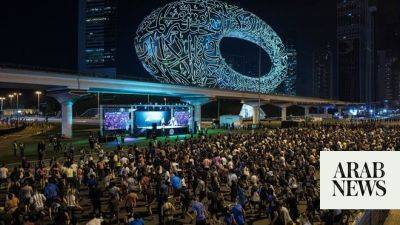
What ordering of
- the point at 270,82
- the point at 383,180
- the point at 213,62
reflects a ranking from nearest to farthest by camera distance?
the point at 383,180 → the point at 213,62 → the point at 270,82

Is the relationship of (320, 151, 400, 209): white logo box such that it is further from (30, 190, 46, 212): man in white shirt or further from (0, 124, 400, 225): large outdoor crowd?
(30, 190, 46, 212): man in white shirt

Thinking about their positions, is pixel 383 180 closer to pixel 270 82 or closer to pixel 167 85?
pixel 167 85

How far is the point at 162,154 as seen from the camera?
2573cm

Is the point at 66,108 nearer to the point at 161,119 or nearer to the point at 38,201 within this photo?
the point at 161,119

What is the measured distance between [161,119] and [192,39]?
23.4 meters

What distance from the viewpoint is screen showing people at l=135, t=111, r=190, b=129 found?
4850 cm

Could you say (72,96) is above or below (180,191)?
above

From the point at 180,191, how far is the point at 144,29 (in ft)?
172

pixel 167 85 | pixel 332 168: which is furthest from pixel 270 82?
pixel 332 168

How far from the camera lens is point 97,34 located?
185750 millimetres

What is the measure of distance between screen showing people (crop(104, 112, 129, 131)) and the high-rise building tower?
13449 cm

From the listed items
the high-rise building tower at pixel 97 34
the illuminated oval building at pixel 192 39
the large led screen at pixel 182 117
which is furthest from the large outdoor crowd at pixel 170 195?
the high-rise building tower at pixel 97 34

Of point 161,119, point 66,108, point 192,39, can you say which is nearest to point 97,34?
point 192,39

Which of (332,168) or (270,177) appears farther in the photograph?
(270,177)
